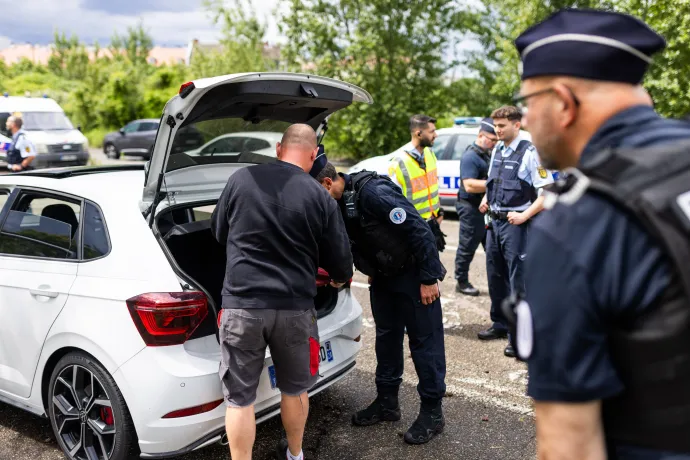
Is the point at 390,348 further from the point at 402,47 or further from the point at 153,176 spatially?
the point at 402,47

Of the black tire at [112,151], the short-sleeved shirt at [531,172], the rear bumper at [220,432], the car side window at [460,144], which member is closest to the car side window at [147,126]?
the black tire at [112,151]

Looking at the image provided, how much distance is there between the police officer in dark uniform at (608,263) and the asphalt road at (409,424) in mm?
2398

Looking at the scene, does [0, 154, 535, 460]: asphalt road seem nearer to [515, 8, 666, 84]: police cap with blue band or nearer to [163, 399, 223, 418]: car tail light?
[163, 399, 223, 418]: car tail light

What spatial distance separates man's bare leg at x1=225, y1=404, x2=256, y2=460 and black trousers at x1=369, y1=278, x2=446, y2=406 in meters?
1.14

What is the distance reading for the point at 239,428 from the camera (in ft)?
9.37

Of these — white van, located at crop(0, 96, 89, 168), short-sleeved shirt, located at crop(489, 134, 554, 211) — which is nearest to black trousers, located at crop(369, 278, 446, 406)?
short-sleeved shirt, located at crop(489, 134, 554, 211)

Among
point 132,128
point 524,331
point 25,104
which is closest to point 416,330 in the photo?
point 524,331

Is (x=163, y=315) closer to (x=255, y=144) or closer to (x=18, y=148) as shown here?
(x=255, y=144)

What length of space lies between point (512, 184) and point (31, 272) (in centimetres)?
339

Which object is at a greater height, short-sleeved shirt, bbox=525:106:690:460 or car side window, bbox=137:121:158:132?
short-sleeved shirt, bbox=525:106:690:460

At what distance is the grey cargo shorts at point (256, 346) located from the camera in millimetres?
2809

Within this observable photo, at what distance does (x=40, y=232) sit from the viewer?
3512 mm

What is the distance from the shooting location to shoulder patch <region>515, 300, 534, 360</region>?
1202 mm

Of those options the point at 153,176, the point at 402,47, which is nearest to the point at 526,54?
the point at 153,176
